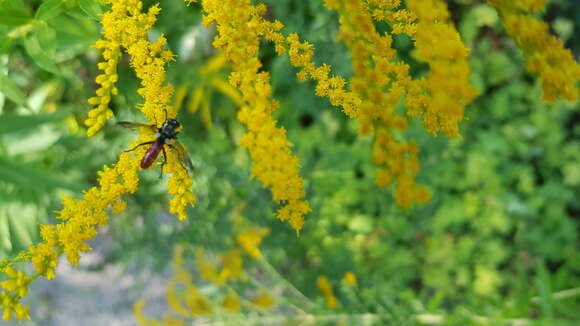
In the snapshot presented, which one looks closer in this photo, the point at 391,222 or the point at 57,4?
the point at 57,4

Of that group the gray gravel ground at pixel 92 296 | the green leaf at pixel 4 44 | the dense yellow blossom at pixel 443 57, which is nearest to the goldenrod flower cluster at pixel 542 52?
the dense yellow blossom at pixel 443 57

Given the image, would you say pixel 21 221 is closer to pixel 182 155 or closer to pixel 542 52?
pixel 182 155

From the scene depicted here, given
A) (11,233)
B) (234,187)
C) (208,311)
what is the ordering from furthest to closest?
(234,187)
(11,233)
(208,311)

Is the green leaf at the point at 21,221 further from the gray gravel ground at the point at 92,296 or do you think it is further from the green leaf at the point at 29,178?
the gray gravel ground at the point at 92,296

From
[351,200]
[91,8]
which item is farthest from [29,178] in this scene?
[351,200]

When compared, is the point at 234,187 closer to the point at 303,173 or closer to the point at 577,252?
the point at 303,173

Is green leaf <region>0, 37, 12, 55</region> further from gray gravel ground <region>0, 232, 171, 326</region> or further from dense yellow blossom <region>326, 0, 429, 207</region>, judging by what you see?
gray gravel ground <region>0, 232, 171, 326</region>

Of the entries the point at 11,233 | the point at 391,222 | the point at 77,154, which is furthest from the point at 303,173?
the point at 11,233
